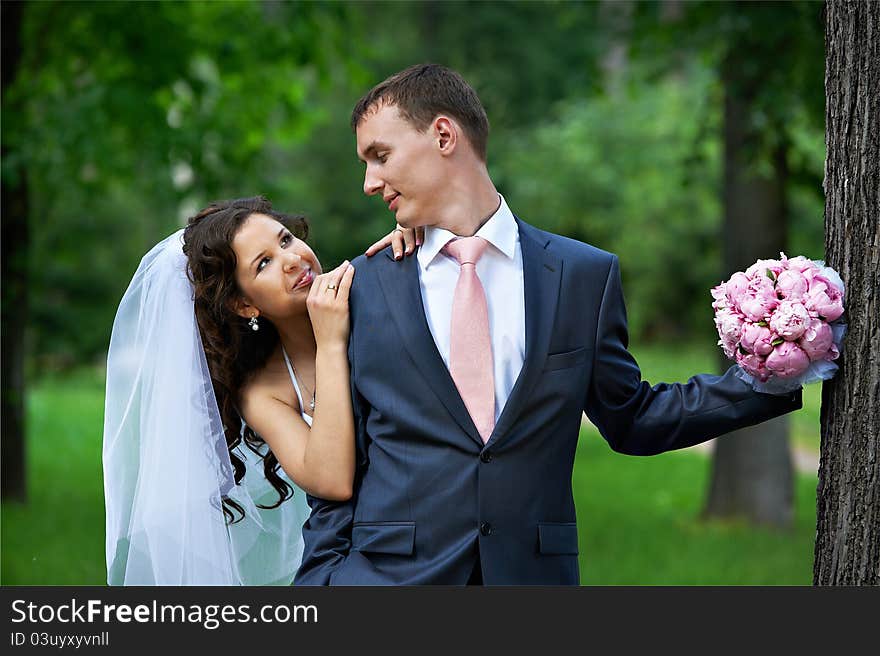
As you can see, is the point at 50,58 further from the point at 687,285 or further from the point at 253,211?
the point at 687,285

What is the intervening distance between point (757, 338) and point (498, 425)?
2.21ft

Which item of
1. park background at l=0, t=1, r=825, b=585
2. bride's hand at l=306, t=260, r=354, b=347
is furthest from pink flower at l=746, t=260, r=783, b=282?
park background at l=0, t=1, r=825, b=585

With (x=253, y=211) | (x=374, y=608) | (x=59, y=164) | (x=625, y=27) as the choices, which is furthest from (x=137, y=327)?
(x=625, y=27)

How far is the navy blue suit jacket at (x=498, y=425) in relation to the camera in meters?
2.86

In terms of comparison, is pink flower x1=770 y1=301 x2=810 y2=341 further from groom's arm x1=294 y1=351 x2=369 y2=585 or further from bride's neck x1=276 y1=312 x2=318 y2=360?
bride's neck x1=276 y1=312 x2=318 y2=360

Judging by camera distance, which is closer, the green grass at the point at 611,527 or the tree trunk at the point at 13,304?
the green grass at the point at 611,527

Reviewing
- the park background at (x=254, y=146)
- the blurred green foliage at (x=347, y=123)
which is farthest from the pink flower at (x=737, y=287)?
the blurred green foliage at (x=347, y=123)

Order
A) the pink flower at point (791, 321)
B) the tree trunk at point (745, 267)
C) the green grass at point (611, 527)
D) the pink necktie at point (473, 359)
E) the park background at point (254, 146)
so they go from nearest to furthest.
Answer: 1. the pink flower at point (791, 321)
2. the pink necktie at point (473, 359)
3. the green grass at point (611, 527)
4. the park background at point (254, 146)
5. the tree trunk at point (745, 267)

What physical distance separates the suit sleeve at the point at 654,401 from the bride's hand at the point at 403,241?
52cm

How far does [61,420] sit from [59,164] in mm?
7120

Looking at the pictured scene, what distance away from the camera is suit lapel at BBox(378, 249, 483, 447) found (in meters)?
2.87

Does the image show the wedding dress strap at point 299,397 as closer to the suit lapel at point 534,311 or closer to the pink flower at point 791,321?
the suit lapel at point 534,311

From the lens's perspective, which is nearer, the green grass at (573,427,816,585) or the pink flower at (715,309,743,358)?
the pink flower at (715,309,743,358)

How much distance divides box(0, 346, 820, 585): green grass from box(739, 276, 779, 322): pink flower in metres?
4.44
